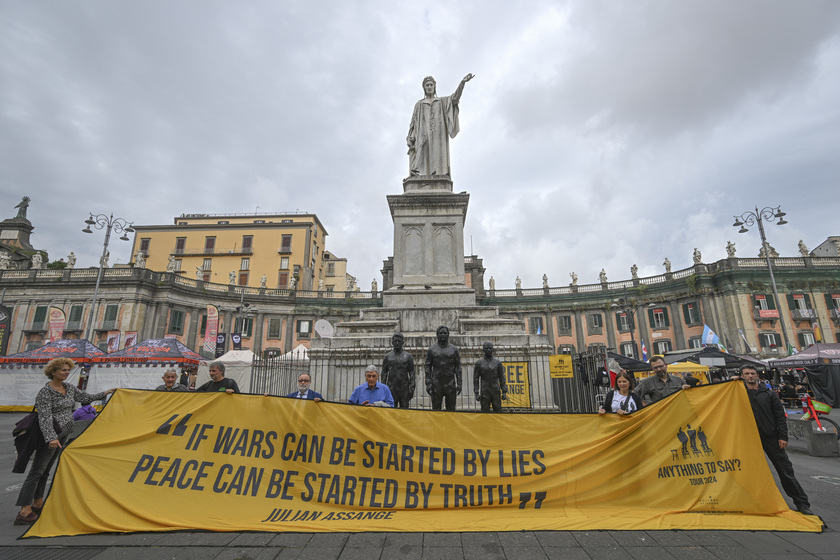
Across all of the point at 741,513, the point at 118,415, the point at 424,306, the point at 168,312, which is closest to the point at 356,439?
the point at 118,415

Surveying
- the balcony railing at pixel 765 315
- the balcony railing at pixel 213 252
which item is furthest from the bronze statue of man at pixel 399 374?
the balcony railing at pixel 213 252

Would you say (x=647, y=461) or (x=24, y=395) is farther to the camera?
(x=24, y=395)

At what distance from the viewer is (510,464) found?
4.80 metres

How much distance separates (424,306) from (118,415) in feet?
25.3

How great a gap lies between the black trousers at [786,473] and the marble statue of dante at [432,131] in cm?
1069

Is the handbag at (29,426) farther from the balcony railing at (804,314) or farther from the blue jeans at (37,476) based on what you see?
the balcony railing at (804,314)

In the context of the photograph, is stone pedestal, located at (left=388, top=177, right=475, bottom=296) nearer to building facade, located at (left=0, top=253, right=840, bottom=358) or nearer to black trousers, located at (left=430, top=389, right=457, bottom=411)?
black trousers, located at (left=430, top=389, right=457, bottom=411)

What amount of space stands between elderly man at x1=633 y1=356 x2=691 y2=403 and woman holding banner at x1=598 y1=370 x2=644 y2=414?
172 mm

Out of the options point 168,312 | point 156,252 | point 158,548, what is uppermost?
point 156,252

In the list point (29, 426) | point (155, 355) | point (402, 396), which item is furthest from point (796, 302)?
point (29, 426)

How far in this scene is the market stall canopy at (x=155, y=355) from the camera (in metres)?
18.5

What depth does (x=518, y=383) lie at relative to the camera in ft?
32.2

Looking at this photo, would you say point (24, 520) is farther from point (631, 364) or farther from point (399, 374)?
point (631, 364)

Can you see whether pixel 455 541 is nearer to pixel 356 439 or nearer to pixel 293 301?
pixel 356 439
